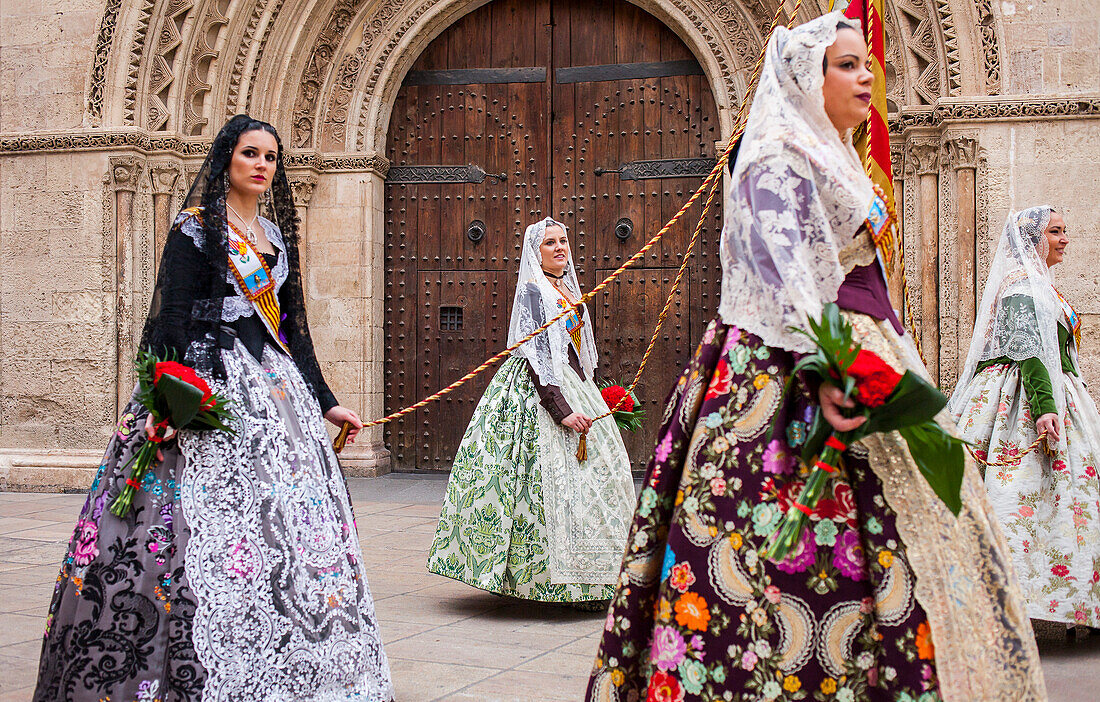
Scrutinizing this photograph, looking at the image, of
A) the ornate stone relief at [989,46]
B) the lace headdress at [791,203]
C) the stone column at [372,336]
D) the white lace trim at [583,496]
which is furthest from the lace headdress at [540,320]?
the stone column at [372,336]

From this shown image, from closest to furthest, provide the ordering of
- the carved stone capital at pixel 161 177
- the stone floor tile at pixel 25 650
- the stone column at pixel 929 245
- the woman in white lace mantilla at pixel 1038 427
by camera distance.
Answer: the stone floor tile at pixel 25 650
the woman in white lace mantilla at pixel 1038 427
the stone column at pixel 929 245
the carved stone capital at pixel 161 177

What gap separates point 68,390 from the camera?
8.41 m

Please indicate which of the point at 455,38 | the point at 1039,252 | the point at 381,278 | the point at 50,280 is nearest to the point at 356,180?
the point at 381,278

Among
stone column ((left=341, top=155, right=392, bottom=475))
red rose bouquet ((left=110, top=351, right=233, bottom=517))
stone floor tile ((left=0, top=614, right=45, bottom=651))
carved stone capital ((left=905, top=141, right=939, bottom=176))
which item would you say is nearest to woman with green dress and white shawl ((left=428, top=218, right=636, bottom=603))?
stone floor tile ((left=0, top=614, right=45, bottom=651))

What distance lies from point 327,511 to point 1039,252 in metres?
3.30

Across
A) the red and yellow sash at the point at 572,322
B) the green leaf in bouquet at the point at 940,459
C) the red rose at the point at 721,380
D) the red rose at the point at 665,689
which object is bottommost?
the red rose at the point at 665,689

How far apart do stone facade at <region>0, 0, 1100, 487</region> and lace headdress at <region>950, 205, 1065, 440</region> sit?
8.71ft

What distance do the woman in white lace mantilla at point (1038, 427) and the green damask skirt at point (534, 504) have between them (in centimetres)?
157

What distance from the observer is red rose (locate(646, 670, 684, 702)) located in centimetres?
220

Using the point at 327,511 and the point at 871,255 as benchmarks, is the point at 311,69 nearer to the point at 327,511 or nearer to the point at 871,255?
the point at 327,511

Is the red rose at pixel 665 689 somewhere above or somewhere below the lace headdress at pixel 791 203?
below

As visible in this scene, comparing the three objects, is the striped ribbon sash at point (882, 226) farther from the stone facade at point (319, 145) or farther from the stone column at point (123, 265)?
the stone column at point (123, 265)

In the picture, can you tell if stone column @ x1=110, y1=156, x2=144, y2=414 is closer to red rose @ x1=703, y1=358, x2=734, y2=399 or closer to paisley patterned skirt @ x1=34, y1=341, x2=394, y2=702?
paisley patterned skirt @ x1=34, y1=341, x2=394, y2=702

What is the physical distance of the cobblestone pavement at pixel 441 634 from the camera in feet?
11.4
